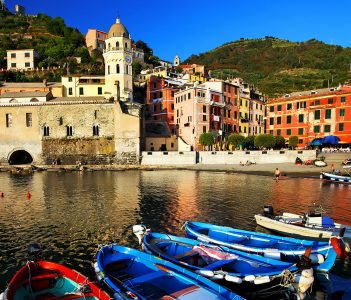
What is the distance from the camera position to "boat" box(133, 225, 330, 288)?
12664 mm

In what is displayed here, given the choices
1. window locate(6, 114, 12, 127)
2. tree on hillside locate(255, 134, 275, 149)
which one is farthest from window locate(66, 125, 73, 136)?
tree on hillside locate(255, 134, 275, 149)

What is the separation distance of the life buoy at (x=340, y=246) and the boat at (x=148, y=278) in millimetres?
6980

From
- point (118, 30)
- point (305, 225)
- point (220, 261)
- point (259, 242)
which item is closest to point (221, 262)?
point (220, 261)

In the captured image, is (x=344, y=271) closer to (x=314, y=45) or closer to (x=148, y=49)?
(x=148, y=49)

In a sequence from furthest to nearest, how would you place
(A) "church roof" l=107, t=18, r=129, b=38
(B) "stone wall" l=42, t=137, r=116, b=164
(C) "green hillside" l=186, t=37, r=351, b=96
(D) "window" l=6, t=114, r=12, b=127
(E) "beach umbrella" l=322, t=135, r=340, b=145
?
(C) "green hillside" l=186, t=37, r=351, b=96
(A) "church roof" l=107, t=18, r=129, b=38
(D) "window" l=6, t=114, r=12, b=127
(B) "stone wall" l=42, t=137, r=116, b=164
(E) "beach umbrella" l=322, t=135, r=340, b=145

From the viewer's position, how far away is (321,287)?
1401cm

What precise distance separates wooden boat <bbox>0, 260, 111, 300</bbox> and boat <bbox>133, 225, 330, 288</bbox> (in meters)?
4.10

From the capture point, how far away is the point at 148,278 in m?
12.7

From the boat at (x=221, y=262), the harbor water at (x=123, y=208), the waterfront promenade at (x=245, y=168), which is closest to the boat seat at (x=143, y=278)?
the boat at (x=221, y=262)

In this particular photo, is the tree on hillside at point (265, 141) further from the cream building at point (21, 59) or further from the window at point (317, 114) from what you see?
the cream building at point (21, 59)

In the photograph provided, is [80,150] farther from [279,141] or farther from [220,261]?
[220,261]

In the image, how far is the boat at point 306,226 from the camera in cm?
1838

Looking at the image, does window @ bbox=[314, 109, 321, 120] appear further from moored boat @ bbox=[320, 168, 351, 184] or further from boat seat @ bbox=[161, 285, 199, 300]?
boat seat @ bbox=[161, 285, 199, 300]

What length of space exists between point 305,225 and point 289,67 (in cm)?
15267
